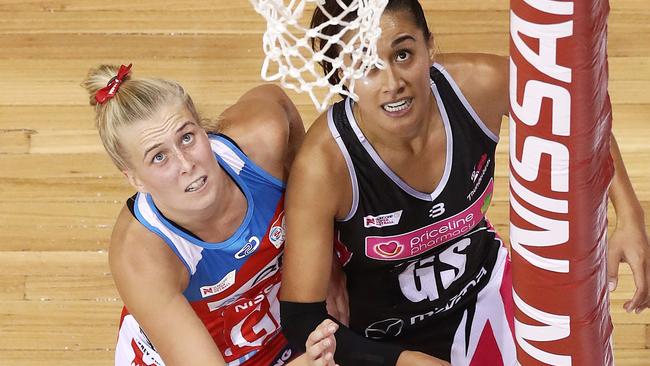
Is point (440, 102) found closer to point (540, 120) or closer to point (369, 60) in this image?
point (369, 60)

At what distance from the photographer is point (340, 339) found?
226 cm

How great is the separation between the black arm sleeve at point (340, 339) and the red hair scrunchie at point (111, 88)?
0.54 m

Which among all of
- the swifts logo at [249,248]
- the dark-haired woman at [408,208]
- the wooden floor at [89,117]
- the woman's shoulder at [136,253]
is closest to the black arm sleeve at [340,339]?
the dark-haired woman at [408,208]

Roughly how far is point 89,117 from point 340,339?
1.67m

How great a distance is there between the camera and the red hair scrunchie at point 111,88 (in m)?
2.15

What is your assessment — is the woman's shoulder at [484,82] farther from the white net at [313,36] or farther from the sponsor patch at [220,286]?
the sponsor patch at [220,286]

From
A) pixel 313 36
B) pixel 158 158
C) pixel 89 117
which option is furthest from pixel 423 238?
pixel 89 117

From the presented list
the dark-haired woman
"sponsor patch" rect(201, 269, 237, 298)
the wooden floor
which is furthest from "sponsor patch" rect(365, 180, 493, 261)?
the wooden floor

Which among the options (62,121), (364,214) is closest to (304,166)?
(364,214)

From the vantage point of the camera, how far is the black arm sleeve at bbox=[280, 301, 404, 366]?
222 cm

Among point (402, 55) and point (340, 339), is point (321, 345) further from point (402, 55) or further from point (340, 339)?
point (402, 55)

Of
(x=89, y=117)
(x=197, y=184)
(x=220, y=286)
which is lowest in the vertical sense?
(x=89, y=117)

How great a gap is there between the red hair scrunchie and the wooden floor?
1111 mm

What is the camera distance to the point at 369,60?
1.82 m
